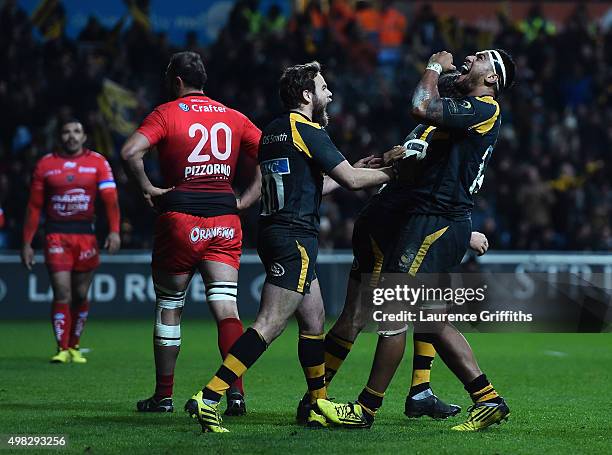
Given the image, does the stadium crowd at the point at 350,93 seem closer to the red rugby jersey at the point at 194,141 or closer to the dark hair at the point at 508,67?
the red rugby jersey at the point at 194,141

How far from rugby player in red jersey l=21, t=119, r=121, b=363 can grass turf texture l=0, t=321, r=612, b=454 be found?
585mm

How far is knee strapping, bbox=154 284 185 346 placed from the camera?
26.6 feet

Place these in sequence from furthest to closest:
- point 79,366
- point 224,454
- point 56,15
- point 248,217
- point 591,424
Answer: point 56,15 → point 248,217 → point 79,366 → point 591,424 → point 224,454

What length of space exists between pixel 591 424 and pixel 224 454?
260 cm

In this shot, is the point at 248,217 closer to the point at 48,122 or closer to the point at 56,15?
the point at 48,122

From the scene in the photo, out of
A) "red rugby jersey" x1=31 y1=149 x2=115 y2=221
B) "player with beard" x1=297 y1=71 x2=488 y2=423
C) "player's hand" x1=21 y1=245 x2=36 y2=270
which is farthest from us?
"player's hand" x1=21 y1=245 x2=36 y2=270

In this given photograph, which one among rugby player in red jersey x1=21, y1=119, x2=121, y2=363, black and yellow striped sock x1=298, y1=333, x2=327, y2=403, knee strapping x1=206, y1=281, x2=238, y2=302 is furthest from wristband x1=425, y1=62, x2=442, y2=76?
rugby player in red jersey x1=21, y1=119, x2=121, y2=363

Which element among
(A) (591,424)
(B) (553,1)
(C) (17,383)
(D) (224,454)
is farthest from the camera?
(B) (553,1)

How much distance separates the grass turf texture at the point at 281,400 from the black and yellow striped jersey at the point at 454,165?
1.34 meters

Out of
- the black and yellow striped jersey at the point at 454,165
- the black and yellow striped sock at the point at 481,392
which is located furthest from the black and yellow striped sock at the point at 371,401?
the black and yellow striped jersey at the point at 454,165

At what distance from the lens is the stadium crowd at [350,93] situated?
64.2 feet

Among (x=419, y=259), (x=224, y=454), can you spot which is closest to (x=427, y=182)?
(x=419, y=259)

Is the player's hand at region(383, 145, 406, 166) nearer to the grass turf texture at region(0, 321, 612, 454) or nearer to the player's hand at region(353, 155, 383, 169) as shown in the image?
the player's hand at region(353, 155, 383, 169)

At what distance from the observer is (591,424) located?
25.0 ft
